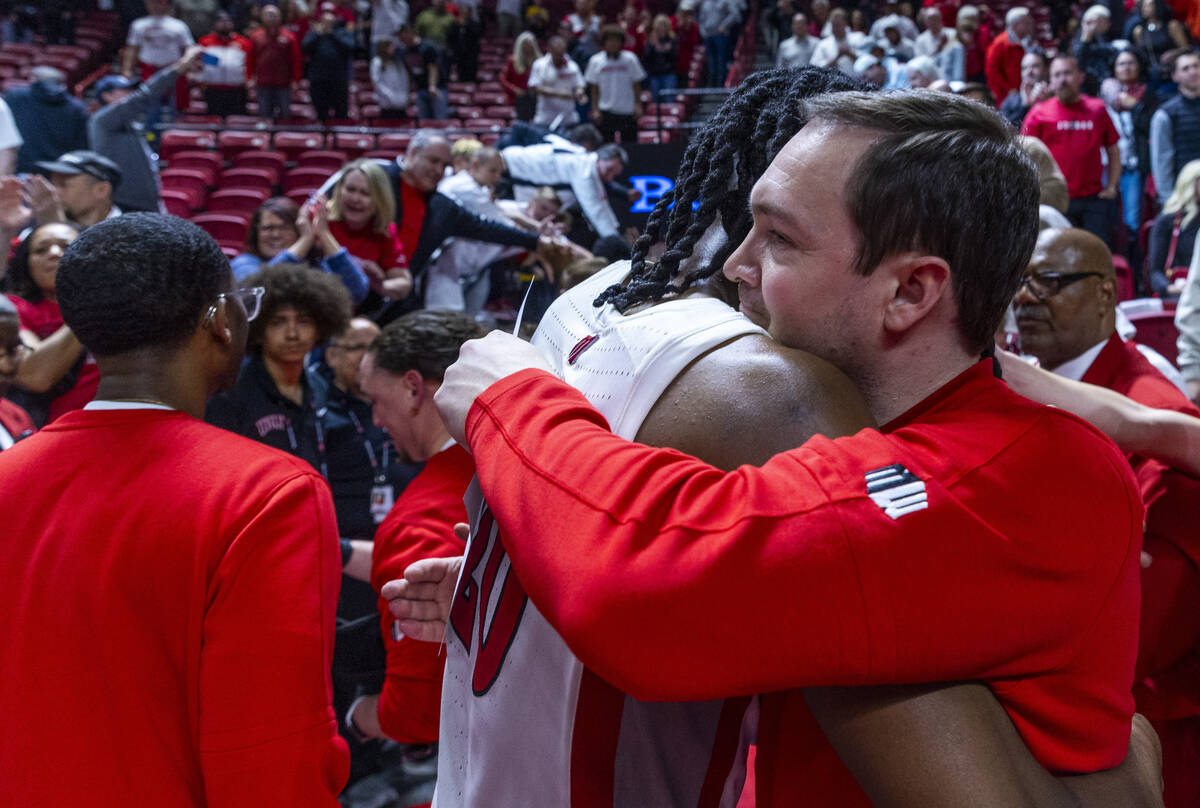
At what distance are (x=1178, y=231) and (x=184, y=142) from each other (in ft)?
30.7

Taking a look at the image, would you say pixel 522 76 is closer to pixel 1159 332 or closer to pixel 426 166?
pixel 426 166

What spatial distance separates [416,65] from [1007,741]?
13.0m

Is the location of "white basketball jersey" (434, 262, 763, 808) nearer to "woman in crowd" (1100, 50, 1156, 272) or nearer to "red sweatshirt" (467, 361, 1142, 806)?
"red sweatshirt" (467, 361, 1142, 806)

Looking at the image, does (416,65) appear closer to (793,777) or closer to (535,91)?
(535,91)

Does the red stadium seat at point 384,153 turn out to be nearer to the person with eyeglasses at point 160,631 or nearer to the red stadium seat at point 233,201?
the red stadium seat at point 233,201

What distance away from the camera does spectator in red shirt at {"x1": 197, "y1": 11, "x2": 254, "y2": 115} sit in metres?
12.0

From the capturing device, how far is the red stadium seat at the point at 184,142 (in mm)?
11094

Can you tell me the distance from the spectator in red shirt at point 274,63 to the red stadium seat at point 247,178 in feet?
8.56

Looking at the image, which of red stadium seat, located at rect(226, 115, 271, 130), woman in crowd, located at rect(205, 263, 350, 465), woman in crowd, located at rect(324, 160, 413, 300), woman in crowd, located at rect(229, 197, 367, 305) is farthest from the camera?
red stadium seat, located at rect(226, 115, 271, 130)

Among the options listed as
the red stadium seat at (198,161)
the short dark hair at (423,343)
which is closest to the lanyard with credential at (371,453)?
the short dark hair at (423,343)

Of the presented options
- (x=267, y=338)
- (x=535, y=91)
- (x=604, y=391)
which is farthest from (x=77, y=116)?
(x=604, y=391)

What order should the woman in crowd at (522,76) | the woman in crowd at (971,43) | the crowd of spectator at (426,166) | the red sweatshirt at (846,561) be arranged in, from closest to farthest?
the red sweatshirt at (846,561) < the crowd of spectator at (426,166) < the woman in crowd at (971,43) < the woman in crowd at (522,76)

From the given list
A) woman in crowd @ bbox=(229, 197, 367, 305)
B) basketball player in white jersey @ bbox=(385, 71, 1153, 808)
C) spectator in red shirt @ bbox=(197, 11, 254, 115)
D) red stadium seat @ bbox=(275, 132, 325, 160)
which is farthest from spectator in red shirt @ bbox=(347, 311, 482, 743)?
spectator in red shirt @ bbox=(197, 11, 254, 115)

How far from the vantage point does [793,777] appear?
3.36 feet
